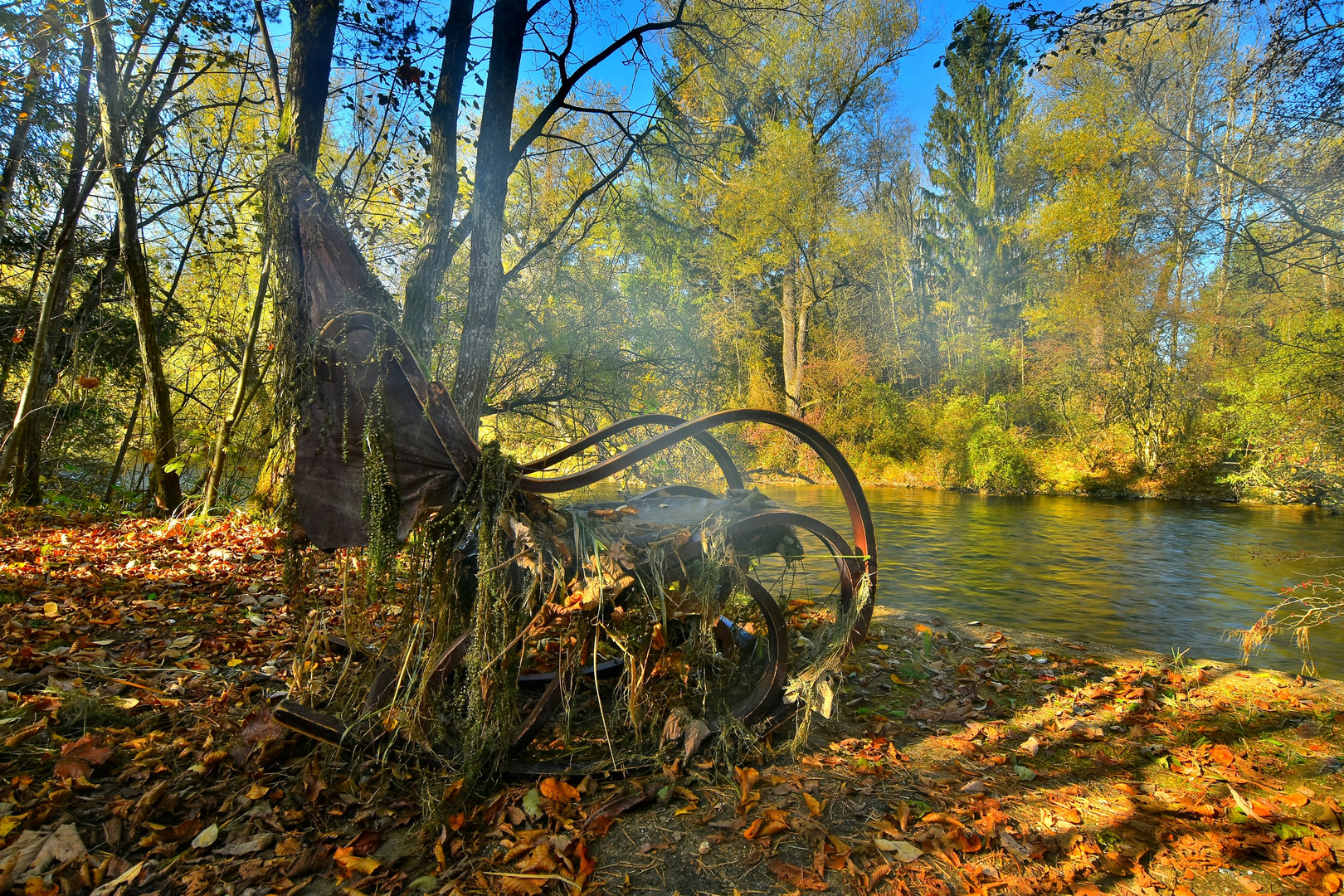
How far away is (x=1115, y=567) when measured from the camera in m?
8.73

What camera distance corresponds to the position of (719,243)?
19547 mm

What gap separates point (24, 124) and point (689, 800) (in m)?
8.78

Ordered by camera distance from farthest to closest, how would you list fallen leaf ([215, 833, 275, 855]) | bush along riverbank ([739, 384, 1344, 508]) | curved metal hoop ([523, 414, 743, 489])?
bush along riverbank ([739, 384, 1344, 508]) < curved metal hoop ([523, 414, 743, 489]) < fallen leaf ([215, 833, 275, 855])

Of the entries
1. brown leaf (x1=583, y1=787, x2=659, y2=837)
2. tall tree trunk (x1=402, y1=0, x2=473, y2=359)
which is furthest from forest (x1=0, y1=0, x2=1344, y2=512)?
brown leaf (x1=583, y1=787, x2=659, y2=837)

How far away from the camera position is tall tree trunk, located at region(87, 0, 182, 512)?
18.6 feet

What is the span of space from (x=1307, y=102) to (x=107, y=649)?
11.2 meters

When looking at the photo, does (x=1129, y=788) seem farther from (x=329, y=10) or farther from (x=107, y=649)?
(x=329, y=10)

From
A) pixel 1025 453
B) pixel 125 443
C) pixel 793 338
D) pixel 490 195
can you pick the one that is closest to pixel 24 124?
pixel 125 443

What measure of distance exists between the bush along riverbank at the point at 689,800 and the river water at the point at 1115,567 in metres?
2.85

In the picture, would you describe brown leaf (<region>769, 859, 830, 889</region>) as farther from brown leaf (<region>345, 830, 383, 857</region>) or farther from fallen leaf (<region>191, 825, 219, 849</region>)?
fallen leaf (<region>191, 825, 219, 849</region>)

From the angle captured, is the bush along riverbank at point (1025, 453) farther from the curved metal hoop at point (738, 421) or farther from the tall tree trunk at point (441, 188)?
the curved metal hoop at point (738, 421)

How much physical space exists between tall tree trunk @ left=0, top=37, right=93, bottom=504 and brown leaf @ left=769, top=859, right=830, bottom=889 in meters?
7.18

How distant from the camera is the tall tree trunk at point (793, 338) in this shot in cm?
2105

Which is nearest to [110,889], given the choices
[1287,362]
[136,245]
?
[136,245]
